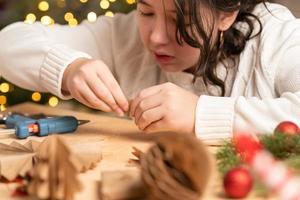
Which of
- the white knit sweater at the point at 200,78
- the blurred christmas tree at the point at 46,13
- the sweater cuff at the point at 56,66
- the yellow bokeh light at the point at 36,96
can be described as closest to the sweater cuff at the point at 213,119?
the white knit sweater at the point at 200,78

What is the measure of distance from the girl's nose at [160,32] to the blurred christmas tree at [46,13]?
1.71 feet

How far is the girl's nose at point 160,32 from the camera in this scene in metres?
0.98

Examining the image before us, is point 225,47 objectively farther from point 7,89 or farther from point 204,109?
point 7,89

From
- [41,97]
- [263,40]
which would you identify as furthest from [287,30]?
[41,97]

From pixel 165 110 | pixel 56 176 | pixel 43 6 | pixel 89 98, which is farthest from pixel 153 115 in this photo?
pixel 43 6

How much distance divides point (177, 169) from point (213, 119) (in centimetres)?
36

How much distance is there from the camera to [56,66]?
1.04 meters

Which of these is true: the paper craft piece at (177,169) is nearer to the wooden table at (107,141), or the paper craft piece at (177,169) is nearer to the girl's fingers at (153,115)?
the wooden table at (107,141)

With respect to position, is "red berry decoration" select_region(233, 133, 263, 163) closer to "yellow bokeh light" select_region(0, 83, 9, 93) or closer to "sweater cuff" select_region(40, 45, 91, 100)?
"sweater cuff" select_region(40, 45, 91, 100)

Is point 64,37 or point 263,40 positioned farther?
point 64,37

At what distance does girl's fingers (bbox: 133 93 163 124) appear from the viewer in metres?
0.88

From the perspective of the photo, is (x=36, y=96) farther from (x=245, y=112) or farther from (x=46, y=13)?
(x=245, y=112)

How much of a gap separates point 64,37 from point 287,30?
1.66ft

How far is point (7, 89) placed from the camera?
152 cm
